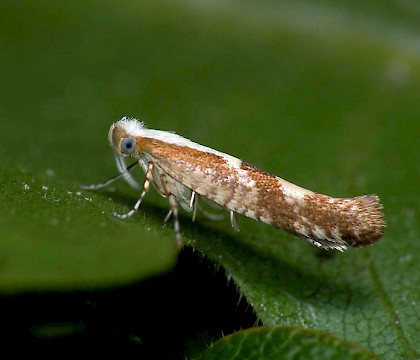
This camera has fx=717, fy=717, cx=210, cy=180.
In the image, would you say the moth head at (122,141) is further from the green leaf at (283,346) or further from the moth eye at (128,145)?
the green leaf at (283,346)

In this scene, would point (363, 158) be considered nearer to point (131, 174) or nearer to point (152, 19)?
point (131, 174)

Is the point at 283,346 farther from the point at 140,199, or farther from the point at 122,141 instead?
the point at 122,141

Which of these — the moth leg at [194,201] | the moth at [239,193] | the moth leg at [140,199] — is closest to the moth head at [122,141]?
the moth at [239,193]

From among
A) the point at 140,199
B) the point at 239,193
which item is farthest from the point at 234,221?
the point at 140,199

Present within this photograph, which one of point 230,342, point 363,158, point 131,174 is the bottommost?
point 230,342

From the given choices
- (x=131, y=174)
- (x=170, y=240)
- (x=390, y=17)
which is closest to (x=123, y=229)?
(x=170, y=240)

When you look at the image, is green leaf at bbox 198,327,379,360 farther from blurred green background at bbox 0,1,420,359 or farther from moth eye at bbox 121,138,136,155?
moth eye at bbox 121,138,136,155

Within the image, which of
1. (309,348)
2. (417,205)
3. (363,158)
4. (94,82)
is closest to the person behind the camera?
(309,348)
